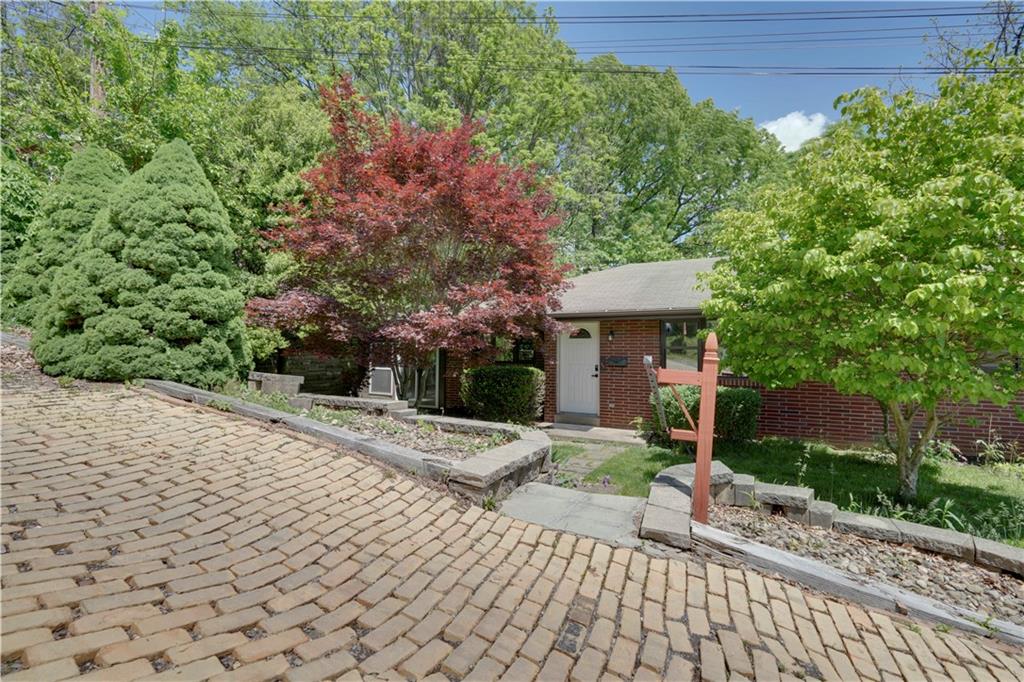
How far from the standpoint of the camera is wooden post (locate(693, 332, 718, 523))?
365cm

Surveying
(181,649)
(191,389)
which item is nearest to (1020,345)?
(181,649)

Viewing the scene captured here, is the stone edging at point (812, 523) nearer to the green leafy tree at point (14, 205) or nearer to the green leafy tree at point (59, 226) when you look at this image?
the green leafy tree at point (59, 226)

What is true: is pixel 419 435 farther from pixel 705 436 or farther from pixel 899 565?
pixel 899 565

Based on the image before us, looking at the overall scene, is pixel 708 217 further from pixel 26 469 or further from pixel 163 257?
pixel 26 469

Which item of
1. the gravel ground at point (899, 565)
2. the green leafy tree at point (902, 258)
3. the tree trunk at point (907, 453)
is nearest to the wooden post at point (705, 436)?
the gravel ground at point (899, 565)

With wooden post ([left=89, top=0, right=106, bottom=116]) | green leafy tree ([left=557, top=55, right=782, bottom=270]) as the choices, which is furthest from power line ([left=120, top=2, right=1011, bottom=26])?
green leafy tree ([left=557, top=55, right=782, bottom=270])

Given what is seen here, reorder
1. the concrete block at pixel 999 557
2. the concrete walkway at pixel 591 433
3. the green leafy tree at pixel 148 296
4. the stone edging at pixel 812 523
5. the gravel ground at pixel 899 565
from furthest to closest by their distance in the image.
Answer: the concrete walkway at pixel 591 433, the green leafy tree at pixel 148 296, the concrete block at pixel 999 557, the gravel ground at pixel 899 565, the stone edging at pixel 812 523

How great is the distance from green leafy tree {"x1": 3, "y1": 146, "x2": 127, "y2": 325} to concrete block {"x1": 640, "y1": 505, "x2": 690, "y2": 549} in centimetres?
925

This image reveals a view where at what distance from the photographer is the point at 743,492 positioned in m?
4.30

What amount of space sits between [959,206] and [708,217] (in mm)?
17608

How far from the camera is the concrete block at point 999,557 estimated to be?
3.29 meters

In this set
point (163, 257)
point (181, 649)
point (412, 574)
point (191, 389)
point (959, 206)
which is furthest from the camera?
point (163, 257)

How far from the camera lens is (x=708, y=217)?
20125 mm

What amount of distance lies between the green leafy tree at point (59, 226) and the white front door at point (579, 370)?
8703 millimetres
